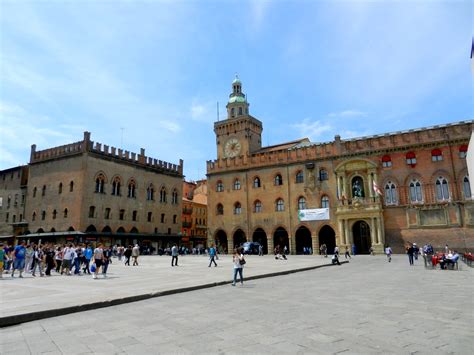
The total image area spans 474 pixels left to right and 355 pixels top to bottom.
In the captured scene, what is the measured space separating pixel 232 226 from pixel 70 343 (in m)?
38.5

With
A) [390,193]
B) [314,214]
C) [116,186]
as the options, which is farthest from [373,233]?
[116,186]

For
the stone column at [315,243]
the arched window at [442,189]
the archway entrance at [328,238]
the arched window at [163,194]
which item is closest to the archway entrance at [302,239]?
the archway entrance at [328,238]

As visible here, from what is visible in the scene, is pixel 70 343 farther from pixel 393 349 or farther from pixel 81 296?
pixel 393 349

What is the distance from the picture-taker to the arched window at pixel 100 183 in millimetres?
40156

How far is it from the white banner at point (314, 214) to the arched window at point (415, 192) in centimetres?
856

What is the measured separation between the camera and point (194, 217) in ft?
210

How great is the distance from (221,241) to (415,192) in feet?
79.6

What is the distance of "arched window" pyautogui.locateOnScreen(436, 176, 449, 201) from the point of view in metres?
33.0

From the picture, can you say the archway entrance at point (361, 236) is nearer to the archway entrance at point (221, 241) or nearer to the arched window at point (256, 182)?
the arched window at point (256, 182)

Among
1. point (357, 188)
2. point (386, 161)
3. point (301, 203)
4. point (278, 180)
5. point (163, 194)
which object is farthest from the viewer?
point (163, 194)

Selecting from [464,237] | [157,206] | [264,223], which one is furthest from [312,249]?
[157,206]

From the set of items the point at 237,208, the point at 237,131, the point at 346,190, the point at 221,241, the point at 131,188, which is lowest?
the point at 221,241

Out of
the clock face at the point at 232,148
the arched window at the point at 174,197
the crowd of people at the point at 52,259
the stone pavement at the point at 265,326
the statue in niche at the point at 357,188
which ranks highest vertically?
the clock face at the point at 232,148

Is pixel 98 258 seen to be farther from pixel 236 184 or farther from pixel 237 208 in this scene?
pixel 236 184
